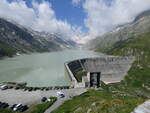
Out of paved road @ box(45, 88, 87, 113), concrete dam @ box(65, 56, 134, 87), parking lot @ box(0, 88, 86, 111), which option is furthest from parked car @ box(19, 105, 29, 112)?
concrete dam @ box(65, 56, 134, 87)

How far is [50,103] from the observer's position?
152ft

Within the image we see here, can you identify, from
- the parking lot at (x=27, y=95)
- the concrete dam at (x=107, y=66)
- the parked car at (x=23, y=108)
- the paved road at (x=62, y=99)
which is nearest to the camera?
the paved road at (x=62, y=99)

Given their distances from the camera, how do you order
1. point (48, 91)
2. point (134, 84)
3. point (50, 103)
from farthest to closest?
point (134, 84) → point (48, 91) → point (50, 103)

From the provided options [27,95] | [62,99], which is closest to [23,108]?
[62,99]

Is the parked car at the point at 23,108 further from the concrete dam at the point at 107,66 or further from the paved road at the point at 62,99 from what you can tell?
the concrete dam at the point at 107,66

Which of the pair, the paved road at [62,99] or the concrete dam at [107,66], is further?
the concrete dam at [107,66]

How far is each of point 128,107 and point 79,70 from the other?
113 metres

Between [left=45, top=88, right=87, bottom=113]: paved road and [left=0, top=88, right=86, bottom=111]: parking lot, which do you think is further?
[left=0, top=88, right=86, bottom=111]: parking lot

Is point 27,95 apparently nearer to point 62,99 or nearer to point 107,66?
point 62,99

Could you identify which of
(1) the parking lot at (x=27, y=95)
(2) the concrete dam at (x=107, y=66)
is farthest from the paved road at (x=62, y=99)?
(2) the concrete dam at (x=107, y=66)

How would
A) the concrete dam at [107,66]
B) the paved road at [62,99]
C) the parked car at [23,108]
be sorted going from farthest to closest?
the concrete dam at [107,66] < the parked car at [23,108] < the paved road at [62,99]

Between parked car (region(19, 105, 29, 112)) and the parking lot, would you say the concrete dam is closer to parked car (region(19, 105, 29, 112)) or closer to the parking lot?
the parking lot

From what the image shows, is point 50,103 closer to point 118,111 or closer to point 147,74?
point 118,111

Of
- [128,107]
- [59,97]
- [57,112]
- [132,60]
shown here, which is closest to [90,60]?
[132,60]
